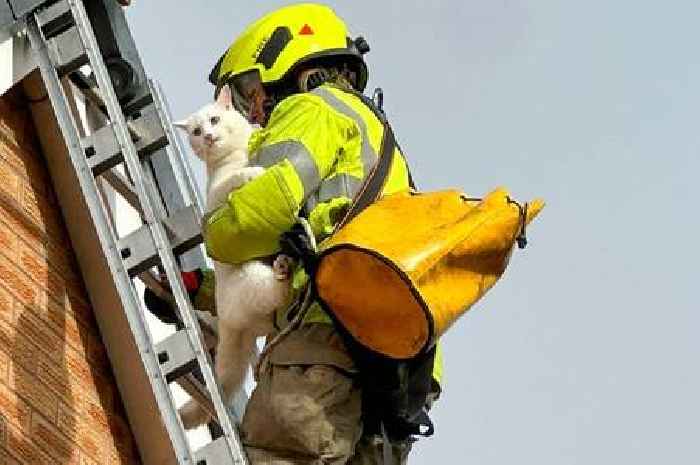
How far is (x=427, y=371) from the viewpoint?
5.87 m

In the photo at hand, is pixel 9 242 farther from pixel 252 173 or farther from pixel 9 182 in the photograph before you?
pixel 252 173

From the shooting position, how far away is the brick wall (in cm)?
591

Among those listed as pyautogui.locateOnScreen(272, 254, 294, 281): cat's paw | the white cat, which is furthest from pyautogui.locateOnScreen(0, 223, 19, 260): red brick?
pyautogui.locateOnScreen(272, 254, 294, 281): cat's paw

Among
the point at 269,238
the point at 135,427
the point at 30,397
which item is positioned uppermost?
the point at 269,238

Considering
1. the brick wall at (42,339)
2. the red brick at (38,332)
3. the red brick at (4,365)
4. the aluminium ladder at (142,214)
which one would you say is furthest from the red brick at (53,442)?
the aluminium ladder at (142,214)

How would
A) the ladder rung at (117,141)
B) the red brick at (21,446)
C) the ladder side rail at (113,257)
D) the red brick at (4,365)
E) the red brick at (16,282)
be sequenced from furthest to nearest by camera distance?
the red brick at (16,282) → the ladder rung at (117,141) → the red brick at (4,365) → the red brick at (21,446) → the ladder side rail at (113,257)

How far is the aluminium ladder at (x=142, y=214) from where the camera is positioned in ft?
18.1

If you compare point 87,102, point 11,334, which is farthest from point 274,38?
point 11,334

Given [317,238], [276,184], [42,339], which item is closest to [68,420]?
[42,339]

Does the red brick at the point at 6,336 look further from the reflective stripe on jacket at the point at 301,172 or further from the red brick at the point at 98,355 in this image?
the reflective stripe on jacket at the point at 301,172

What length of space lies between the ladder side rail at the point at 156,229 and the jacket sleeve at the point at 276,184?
13cm

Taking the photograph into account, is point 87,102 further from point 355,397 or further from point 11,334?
point 355,397

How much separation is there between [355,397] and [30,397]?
39.3 inches

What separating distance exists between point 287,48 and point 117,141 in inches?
34.8
